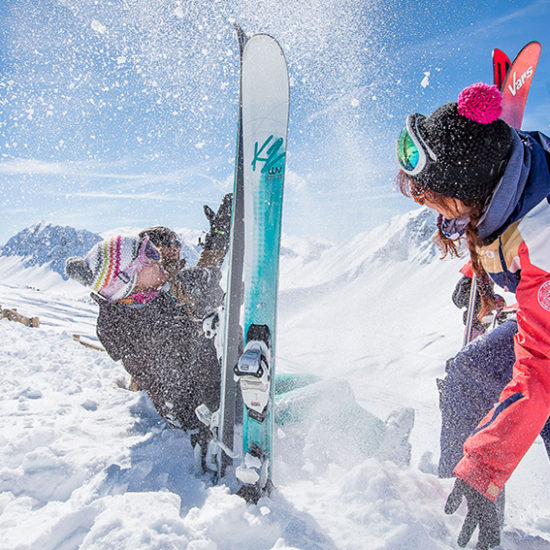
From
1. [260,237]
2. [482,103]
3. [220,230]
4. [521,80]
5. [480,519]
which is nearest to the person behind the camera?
[482,103]

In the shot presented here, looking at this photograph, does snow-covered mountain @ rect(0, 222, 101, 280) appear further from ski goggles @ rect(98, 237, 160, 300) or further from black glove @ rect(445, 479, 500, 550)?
black glove @ rect(445, 479, 500, 550)

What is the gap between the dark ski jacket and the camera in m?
2.20

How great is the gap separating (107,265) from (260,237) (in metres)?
0.86

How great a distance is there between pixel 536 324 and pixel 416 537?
2.90 ft

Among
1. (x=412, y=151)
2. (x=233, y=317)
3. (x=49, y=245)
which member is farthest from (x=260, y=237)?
(x=49, y=245)

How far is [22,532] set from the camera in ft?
4.31

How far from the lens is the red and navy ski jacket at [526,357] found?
1124 mm

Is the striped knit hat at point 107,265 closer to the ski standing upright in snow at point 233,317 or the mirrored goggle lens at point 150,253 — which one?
the mirrored goggle lens at point 150,253

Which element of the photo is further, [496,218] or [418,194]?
[418,194]

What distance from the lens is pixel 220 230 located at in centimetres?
305

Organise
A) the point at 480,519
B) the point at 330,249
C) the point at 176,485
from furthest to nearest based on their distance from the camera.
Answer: the point at 330,249 → the point at 176,485 → the point at 480,519

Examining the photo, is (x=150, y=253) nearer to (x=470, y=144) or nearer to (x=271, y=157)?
(x=271, y=157)

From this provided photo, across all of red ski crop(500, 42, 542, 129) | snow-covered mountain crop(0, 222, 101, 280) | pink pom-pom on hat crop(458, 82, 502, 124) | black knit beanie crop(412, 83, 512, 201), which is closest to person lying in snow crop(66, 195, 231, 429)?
black knit beanie crop(412, 83, 512, 201)

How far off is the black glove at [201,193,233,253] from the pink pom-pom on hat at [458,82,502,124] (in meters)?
2.11
